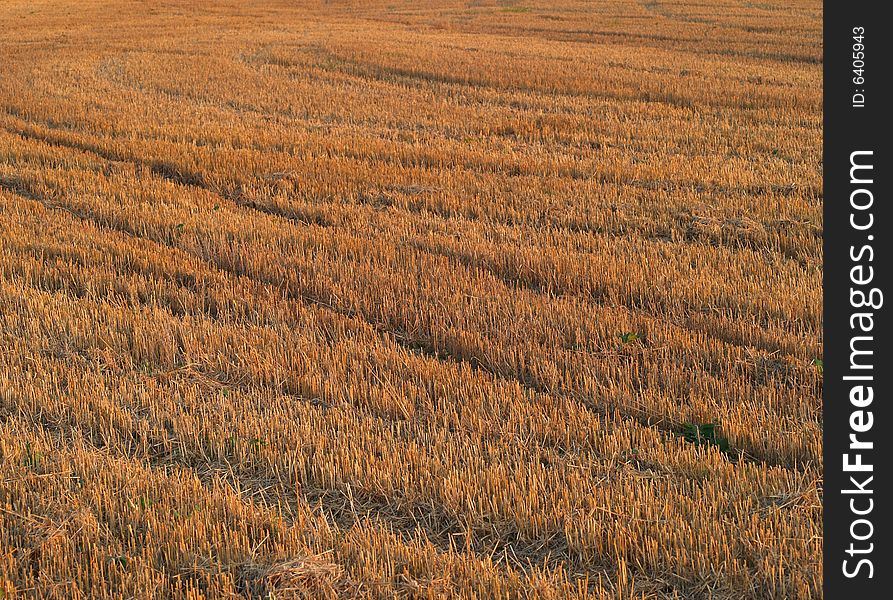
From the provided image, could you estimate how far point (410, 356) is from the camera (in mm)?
6383

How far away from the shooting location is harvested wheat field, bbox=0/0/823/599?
409 cm

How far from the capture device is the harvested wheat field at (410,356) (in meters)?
4.09

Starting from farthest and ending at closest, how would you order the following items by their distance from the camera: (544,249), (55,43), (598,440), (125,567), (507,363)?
(55,43)
(544,249)
(507,363)
(598,440)
(125,567)

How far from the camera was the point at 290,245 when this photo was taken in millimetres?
9211

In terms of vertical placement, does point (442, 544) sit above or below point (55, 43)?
below

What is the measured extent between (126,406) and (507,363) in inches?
98.5

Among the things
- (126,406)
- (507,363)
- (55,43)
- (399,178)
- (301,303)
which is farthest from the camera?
(55,43)

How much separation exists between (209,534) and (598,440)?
2163mm

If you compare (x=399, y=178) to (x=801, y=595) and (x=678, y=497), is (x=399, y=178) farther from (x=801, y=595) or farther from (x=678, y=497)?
(x=801, y=595)

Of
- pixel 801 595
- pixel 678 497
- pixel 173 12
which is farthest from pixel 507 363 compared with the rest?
pixel 173 12

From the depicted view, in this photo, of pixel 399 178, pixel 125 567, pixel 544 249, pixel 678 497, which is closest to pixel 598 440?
pixel 678 497

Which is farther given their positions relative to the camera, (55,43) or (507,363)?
(55,43)
